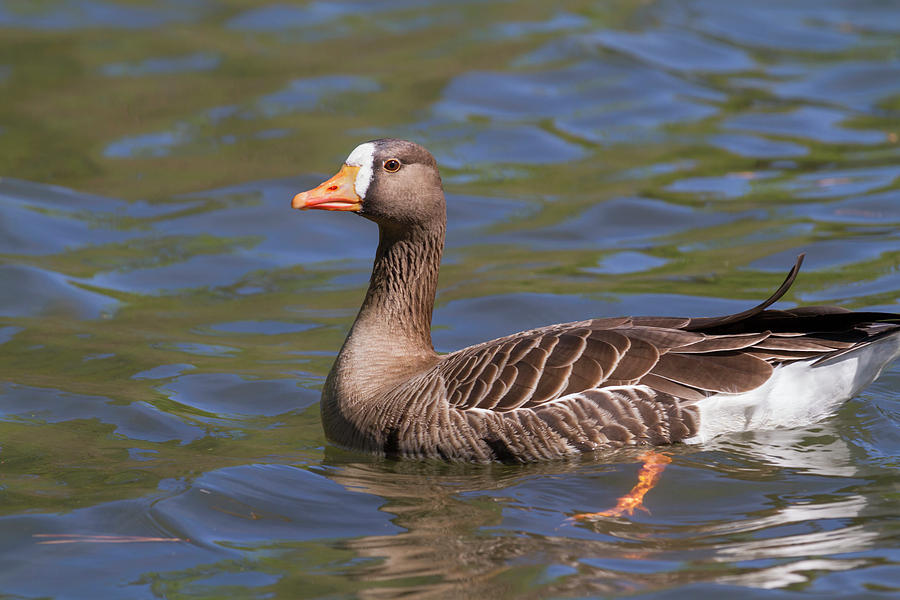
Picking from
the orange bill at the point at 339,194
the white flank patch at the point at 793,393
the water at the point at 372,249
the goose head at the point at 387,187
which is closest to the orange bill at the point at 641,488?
the water at the point at 372,249

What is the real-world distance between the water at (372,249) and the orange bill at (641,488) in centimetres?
10

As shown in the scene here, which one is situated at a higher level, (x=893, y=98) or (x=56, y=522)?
(x=893, y=98)

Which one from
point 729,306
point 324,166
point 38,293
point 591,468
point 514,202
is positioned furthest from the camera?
point 324,166

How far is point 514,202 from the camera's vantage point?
44.6ft

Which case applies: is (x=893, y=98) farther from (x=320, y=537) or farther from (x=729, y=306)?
(x=320, y=537)

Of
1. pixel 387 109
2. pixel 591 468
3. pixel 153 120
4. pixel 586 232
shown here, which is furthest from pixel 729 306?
pixel 153 120

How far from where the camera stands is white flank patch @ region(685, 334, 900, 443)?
23.9 ft

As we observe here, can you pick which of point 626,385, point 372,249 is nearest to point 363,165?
point 626,385

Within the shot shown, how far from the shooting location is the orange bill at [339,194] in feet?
25.2

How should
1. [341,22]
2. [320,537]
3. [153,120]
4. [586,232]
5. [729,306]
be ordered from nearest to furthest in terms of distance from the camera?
1. [320,537]
2. [729,306]
3. [586,232]
4. [153,120]
5. [341,22]

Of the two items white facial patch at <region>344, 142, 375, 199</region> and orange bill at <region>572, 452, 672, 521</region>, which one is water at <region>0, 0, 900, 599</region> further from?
white facial patch at <region>344, 142, 375, 199</region>

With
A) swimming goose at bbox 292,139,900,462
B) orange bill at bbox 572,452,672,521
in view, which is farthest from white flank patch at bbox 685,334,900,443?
orange bill at bbox 572,452,672,521

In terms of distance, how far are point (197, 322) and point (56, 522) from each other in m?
4.08

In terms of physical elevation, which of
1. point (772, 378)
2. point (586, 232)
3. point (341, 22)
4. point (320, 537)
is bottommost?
point (320, 537)
